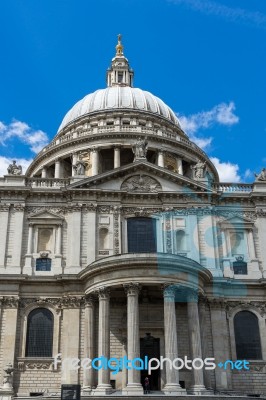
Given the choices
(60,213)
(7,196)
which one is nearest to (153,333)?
(60,213)

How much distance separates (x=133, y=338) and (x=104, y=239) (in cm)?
978

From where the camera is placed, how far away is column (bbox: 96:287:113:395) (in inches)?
1235

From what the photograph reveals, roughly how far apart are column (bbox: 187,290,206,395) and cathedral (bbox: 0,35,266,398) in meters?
0.07

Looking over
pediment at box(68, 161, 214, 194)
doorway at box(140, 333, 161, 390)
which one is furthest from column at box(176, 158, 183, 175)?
doorway at box(140, 333, 161, 390)

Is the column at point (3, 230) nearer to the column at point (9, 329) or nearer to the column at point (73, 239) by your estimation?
the column at point (9, 329)

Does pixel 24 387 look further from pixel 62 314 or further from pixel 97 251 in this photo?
pixel 97 251

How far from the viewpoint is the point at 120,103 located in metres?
63.3

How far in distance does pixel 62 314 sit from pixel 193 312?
931cm

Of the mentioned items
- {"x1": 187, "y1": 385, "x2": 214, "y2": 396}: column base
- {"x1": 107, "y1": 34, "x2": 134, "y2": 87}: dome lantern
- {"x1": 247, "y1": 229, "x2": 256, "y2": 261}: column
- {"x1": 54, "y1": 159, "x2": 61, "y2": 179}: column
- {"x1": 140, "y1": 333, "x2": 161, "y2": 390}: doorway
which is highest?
{"x1": 107, "y1": 34, "x2": 134, "y2": 87}: dome lantern

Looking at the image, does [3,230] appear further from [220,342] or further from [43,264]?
[220,342]

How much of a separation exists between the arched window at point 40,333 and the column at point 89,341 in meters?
3.06

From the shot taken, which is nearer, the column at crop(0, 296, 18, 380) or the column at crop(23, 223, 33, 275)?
the column at crop(0, 296, 18, 380)

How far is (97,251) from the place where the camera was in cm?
3850

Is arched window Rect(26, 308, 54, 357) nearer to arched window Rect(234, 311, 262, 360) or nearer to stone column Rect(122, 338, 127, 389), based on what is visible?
stone column Rect(122, 338, 127, 389)
